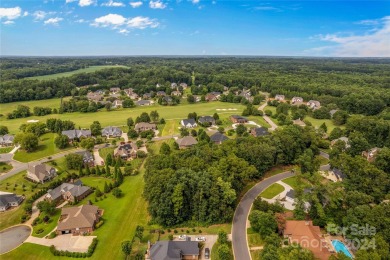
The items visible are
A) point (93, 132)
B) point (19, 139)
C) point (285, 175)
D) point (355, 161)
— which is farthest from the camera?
point (93, 132)

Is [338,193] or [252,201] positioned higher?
[338,193]

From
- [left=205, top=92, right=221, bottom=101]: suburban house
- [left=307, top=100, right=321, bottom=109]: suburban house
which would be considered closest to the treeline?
[left=307, top=100, right=321, bottom=109]: suburban house

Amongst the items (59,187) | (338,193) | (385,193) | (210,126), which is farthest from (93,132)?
(385,193)

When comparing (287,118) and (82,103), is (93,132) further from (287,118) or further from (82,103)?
(287,118)

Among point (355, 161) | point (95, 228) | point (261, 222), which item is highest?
point (355, 161)

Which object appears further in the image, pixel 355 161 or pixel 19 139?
pixel 19 139

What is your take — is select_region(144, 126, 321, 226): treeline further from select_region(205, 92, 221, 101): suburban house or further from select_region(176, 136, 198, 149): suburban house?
select_region(205, 92, 221, 101): suburban house

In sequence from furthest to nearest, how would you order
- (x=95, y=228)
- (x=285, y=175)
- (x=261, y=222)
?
(x=285, y=175)
(x=95, y=228)
(x=261, y=222)

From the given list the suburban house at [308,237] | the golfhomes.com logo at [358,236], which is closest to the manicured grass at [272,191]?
the suburban house at [308,237]
